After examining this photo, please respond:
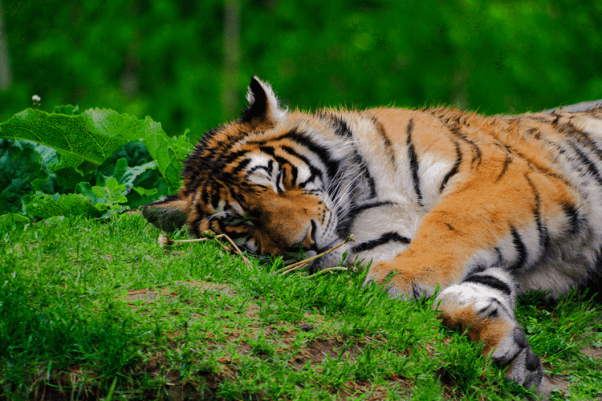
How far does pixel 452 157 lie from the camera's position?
3.10m

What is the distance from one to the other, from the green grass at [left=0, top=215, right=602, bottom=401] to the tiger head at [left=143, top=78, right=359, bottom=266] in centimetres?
24

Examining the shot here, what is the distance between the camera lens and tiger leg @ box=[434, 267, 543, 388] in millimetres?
2158

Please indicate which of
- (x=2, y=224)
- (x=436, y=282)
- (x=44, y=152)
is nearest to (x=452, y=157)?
(x=436, y=282)

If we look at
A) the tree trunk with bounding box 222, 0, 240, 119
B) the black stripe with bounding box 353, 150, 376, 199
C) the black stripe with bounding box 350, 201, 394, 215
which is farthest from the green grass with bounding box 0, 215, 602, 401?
the tree trunk with bounding box 222, 0, 240, 119

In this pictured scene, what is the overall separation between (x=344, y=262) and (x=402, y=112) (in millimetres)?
1200

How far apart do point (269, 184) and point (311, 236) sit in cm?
40

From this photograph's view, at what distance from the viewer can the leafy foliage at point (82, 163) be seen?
3.48 meters

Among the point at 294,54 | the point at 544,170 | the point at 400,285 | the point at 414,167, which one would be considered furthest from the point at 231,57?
the point at 400,285

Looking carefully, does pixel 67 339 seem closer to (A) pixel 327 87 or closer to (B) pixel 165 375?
(B) pixel 165 375

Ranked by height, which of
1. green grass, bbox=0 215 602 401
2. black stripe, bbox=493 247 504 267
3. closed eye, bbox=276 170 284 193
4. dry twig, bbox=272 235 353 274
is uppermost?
closed eye, bbox=276 170 284 193

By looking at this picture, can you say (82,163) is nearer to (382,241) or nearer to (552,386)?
(382,241)

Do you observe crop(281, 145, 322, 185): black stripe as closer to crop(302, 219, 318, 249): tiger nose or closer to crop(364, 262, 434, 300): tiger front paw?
crop(302, 219, 318, 249): tiger nose

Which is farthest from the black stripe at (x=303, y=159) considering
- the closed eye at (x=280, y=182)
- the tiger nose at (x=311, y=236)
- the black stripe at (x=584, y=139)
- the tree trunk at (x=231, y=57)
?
the tree trunk at (x=231, y=57)

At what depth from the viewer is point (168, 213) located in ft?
10.4
